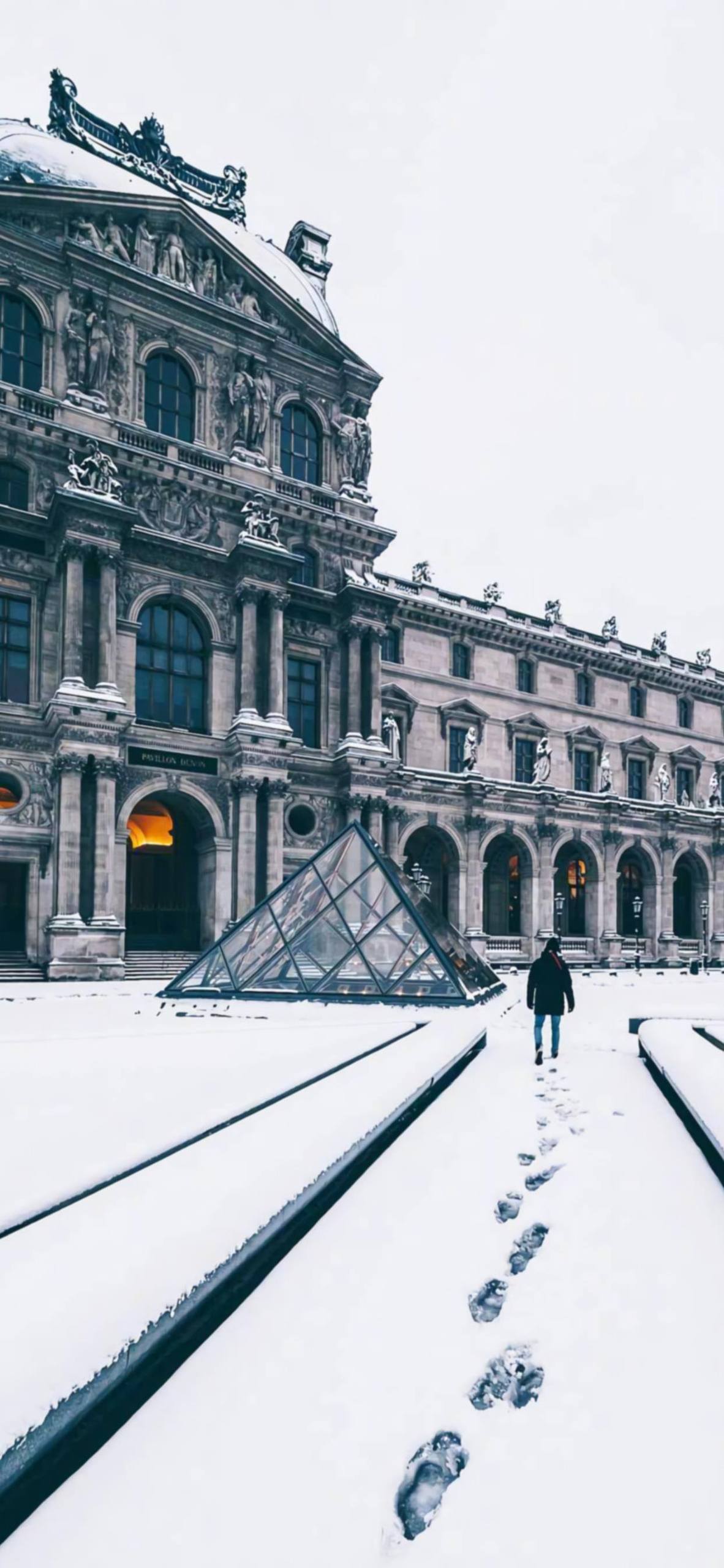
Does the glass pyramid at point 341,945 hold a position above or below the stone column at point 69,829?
below

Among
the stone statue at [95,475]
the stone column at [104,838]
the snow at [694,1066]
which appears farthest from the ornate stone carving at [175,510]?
the snow at [694,1066]

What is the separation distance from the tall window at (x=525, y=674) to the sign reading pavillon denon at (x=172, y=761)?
845 inches

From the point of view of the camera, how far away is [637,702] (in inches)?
1987

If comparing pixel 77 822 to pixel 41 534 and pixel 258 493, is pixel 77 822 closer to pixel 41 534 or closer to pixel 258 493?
pixel 41 534

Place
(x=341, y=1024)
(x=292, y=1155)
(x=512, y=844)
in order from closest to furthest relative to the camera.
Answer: (x=292, y=1155)
(x=341, y=1024)
(x=512, y=844)

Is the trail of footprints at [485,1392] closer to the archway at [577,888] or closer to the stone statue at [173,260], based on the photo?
the stone statue at [173,260]

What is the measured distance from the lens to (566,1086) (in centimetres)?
914

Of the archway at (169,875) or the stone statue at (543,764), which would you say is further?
the stone statue at (543,764)

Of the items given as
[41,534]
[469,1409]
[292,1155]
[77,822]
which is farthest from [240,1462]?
[41,534]

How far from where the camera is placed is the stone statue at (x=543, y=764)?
42.3 metres

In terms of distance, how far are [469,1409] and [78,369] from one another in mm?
32924

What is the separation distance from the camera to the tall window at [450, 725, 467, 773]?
4206 centimetres

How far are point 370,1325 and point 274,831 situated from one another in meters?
26.2

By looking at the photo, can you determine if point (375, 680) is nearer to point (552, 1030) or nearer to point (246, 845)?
point (246, 845)
